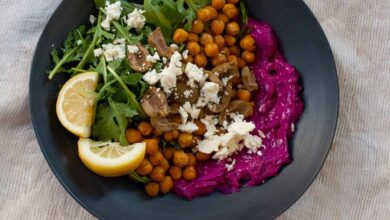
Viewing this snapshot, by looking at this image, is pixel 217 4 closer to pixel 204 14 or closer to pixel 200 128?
pixel 204 14

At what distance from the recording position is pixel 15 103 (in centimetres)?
173

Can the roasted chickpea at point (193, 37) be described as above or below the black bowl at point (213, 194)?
above

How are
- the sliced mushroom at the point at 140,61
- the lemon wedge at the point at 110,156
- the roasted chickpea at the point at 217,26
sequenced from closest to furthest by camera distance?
the lemon wedge at the point at 110,156 < the sliced mushroom at the point at 140,61 < the roasted chickpea at the point at 217,26

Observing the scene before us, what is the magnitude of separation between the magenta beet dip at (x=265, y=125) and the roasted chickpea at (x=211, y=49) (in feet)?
0.43

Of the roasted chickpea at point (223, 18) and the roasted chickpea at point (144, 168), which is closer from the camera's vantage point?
the roasted chickpea at point (144, 168)

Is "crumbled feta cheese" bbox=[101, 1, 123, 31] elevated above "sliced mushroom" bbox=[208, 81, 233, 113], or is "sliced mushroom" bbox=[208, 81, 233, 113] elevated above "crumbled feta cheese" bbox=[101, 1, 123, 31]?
"crumbled feta cheese" bbox=[101, 1, 123, 31]

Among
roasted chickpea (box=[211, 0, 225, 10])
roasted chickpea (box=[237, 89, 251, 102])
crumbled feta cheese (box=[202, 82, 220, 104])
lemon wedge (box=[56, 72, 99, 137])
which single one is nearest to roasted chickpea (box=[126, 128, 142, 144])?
lemon wedge (box=[56, 72, 99, 137])

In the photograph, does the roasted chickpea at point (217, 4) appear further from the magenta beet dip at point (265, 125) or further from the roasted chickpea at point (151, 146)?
the roasted chickpea at point (151, 146)

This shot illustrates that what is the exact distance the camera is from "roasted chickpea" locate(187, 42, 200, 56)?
1.62m

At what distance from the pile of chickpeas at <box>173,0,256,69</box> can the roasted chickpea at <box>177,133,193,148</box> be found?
Answer: 211 millimetres

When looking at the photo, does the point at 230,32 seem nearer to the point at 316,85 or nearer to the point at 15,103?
the point at 316,85

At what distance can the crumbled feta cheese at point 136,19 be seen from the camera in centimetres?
160

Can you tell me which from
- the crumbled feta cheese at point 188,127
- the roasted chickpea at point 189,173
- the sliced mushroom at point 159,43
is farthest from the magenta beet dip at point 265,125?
the sliced mushroom at point 159,43

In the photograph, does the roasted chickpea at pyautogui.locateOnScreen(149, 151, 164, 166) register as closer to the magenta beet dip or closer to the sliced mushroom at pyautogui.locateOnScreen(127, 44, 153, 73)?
the magenta beet dip
